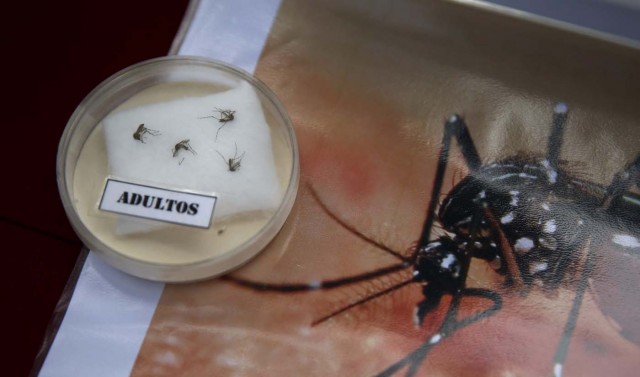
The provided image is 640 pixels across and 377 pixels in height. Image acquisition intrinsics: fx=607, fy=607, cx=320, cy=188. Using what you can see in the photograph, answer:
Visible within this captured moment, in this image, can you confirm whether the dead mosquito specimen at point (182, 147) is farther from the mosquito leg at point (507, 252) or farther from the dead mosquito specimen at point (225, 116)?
the mosquito leg at point (507, 252)

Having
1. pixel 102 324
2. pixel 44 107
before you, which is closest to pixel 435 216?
pixel 102 324

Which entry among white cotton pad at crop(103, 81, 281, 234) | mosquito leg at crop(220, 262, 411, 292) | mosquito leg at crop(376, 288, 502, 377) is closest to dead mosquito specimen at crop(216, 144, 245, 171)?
white cotton pad at crop(103, 81, 281, 234)

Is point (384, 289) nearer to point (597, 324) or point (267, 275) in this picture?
point (267, 275)

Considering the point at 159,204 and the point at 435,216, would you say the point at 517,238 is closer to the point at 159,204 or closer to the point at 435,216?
the point at 435,216

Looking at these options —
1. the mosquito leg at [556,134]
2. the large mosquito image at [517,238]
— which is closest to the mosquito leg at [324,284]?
the large mosquito image at [517,238]

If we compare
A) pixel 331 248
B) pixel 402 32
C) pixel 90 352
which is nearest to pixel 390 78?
pixel 402 32

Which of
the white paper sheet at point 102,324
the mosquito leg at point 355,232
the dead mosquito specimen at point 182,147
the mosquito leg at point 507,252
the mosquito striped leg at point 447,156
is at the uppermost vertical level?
the mosquito striped leg at point 447,156

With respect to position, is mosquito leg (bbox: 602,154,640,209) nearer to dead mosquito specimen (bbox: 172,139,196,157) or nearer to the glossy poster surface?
the glossy poster surface
